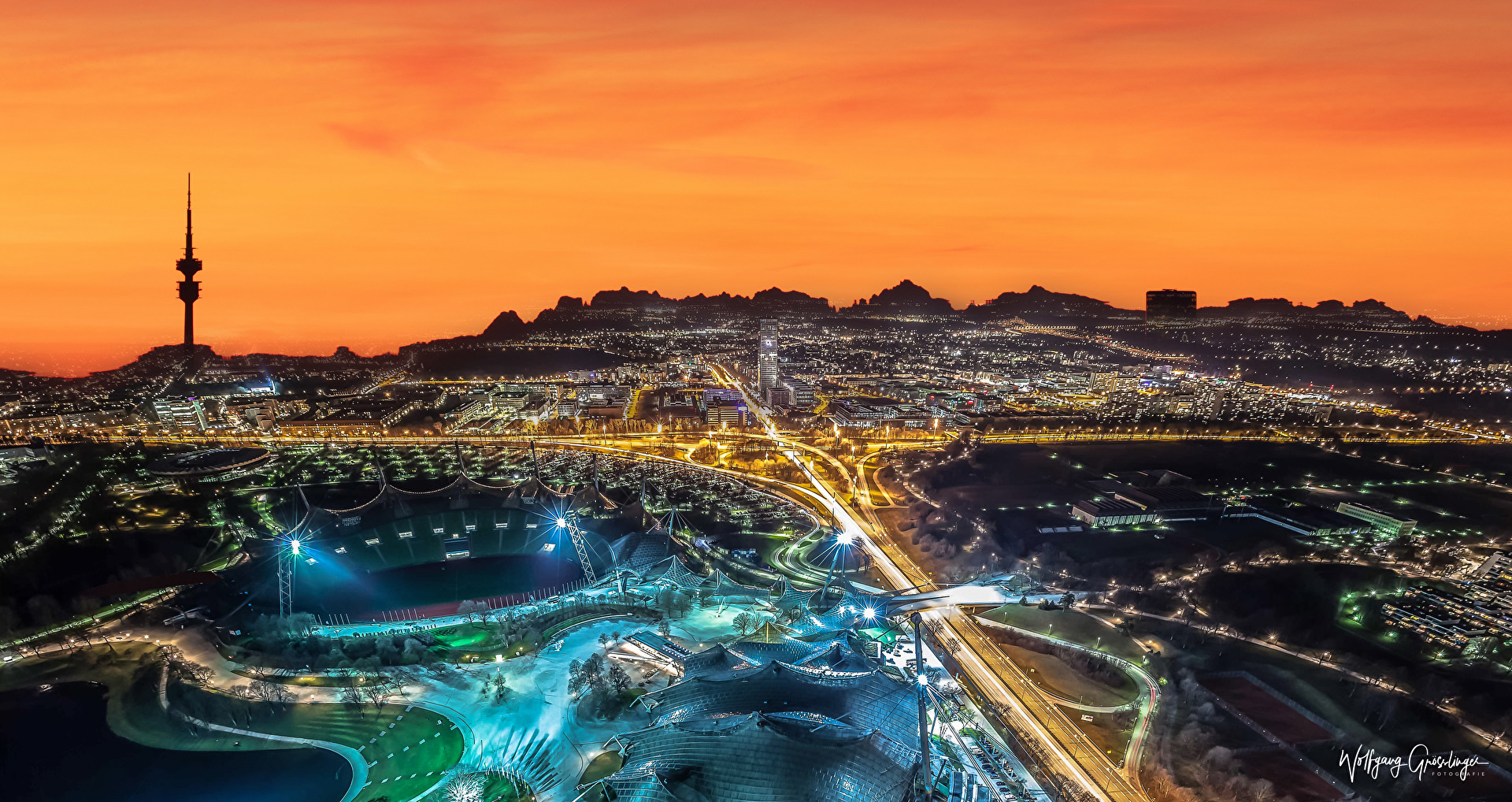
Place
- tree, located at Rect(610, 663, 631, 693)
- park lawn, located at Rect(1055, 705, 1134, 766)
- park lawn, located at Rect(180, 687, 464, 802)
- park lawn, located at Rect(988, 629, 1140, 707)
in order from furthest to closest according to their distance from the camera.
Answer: park lawn, located at Rect(988, 629, 1140, 707) → tree, located at Rect(610, 663, 631, 693) → park lawn, located at Rect(1055, 705, 1134, 766) → park lawn, located at Rect(180, 687, 464, 802)

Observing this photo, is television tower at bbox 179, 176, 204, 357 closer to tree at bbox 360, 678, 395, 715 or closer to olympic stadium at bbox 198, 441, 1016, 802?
olympic stadium at bbox 198, 441, 1016, 802

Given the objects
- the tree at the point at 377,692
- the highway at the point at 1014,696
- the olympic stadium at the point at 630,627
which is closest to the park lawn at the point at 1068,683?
the highway at the point at 1014,696

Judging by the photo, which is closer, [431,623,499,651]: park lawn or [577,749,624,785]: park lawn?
[577,749,624,785]: park lawn

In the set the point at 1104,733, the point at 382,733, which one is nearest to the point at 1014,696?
the point at 1104,733

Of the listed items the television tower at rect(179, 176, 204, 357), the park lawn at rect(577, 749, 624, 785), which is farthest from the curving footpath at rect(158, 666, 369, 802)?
the television tower at rect(179, 176, 204, 357)

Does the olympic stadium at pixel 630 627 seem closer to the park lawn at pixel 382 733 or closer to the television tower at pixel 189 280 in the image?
the park lawn at pixel 382 733

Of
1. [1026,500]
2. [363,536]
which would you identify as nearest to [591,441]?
[363,536]

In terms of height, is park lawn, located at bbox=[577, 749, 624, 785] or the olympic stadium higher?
the olympic stadium

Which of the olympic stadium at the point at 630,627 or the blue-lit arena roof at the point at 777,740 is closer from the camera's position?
the blue-lit arena roof at the point at 777,740
